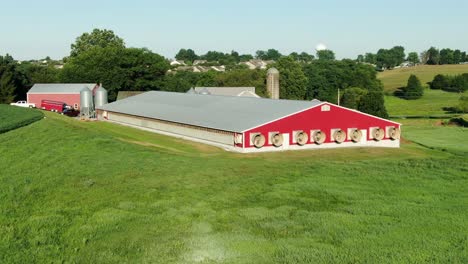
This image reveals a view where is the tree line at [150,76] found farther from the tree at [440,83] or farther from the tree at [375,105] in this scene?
the tree at [440,83]

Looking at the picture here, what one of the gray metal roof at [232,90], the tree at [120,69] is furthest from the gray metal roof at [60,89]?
the gray metal roof at [232,90]

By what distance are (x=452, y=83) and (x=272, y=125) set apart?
106449 mm

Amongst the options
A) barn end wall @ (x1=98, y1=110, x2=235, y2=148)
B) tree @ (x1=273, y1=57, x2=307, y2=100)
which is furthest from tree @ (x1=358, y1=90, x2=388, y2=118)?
barn end wall @ (x1=98, y1=110, x2=235, y2=148)

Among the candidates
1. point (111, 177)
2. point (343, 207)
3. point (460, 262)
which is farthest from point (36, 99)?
point (460, 262)

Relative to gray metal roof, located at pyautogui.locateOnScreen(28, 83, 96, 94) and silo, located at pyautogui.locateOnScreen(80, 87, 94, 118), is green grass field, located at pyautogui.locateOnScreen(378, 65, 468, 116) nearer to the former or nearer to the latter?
gray metal roof, located at pyautogui.locateOnScreen(28, 83, 96, 94)

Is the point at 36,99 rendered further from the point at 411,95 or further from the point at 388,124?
the point at 411,95

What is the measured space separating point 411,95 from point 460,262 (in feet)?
369

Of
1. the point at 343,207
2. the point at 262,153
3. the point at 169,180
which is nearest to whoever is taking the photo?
the point at 343,207

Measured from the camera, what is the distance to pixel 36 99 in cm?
7981

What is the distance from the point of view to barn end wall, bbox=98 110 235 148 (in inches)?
1604

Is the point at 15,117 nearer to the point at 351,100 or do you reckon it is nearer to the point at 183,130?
the point at 183,130

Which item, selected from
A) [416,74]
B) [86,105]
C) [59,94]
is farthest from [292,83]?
[416,74]

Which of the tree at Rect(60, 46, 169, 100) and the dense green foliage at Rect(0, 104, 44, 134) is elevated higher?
the tree at Rect(60, 46, 169, 100)

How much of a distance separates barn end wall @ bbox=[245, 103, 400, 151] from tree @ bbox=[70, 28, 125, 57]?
94.8 m
